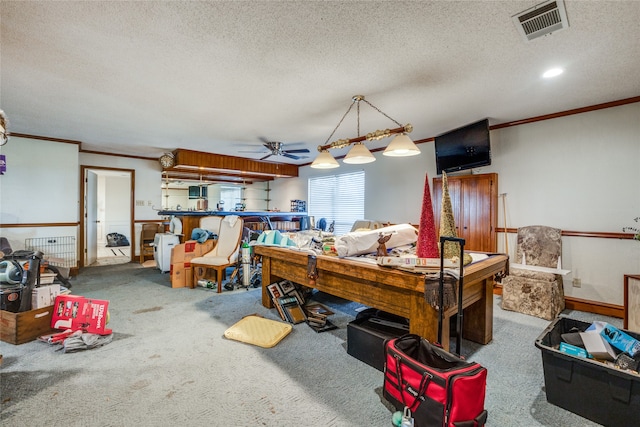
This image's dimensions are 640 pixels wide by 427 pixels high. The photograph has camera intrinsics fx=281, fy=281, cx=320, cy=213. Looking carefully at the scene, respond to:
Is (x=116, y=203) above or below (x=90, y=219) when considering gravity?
above

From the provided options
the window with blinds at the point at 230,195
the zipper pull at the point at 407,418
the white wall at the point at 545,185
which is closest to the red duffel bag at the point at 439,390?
the zipper pull at the point at 407,418

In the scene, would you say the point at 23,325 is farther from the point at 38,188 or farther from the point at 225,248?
the point at 38,188

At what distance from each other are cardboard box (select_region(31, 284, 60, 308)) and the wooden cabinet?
4687 millimetres

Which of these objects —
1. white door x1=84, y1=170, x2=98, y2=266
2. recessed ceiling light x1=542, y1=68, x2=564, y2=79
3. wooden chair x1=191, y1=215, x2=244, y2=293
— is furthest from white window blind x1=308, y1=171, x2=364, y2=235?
white door x1=84, y1=170, x2=98, y2=266

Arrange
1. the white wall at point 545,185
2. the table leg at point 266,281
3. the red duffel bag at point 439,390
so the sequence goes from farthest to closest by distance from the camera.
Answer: the table leg at point 266,281, the white wall at point 545,185, the red duffel bag at point 439,390

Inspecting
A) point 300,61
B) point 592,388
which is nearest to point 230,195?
point 300,61

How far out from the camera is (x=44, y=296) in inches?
108

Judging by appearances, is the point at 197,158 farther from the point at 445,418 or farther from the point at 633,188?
the point at 633,188

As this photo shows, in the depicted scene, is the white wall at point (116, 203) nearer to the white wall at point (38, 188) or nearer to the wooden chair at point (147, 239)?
the wooden chair at point (147, 239)

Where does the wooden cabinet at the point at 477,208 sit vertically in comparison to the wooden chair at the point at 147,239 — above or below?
above

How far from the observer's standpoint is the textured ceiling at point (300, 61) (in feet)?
5.89

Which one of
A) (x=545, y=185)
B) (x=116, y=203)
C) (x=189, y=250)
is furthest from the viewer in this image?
(x=116, y=203)

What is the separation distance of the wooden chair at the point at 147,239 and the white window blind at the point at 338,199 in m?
3.78

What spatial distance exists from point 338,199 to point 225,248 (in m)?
3.08
